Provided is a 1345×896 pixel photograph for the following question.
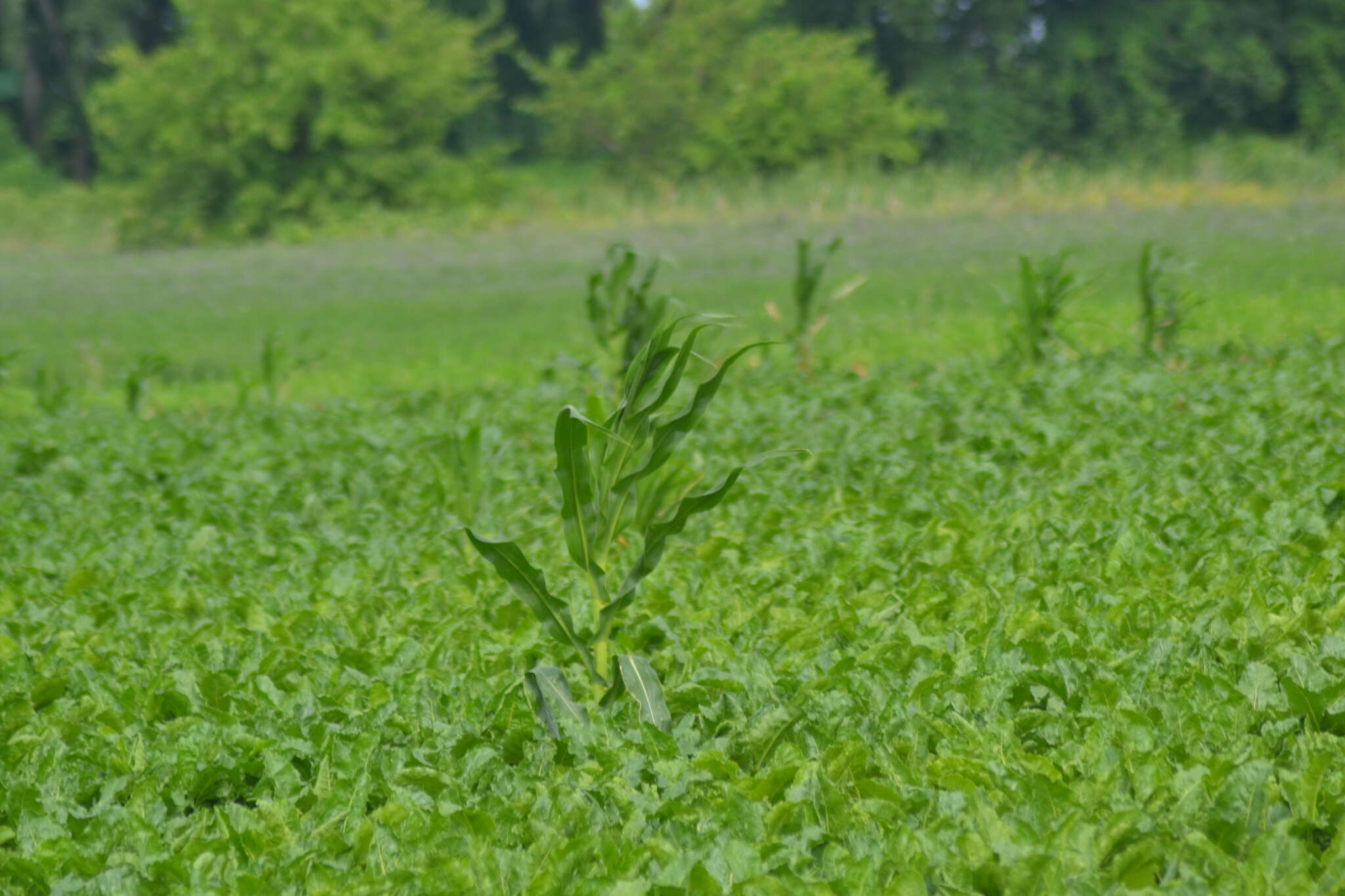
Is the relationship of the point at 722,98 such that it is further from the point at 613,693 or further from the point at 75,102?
the point at 613,693

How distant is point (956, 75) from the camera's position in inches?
1635

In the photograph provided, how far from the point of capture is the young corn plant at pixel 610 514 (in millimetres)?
3271

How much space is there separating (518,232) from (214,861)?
89.3 ft

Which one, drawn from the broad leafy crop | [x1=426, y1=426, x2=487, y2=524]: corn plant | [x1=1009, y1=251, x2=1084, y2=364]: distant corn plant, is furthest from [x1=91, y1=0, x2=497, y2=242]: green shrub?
[x1=426, y1=426, x2=487, y2=524]: corn plant

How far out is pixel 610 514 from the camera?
3.53m

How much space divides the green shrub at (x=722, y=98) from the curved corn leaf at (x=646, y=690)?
34.2 meters

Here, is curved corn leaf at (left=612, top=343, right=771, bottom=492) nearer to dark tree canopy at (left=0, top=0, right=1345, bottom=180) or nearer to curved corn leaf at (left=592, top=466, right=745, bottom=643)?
curved corn leaf at (left=592, top=466, right=745, bottom=643)

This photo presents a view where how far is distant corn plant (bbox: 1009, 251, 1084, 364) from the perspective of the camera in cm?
912

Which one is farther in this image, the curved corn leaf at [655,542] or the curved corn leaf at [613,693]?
the curved corn leaf at [613,693]

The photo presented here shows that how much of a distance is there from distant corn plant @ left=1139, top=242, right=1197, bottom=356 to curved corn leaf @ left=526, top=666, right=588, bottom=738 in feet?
23.1

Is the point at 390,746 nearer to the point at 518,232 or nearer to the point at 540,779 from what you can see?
the point at 540,779

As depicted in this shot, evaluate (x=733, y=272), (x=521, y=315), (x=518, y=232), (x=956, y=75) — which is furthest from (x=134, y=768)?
(x=956, y=75)

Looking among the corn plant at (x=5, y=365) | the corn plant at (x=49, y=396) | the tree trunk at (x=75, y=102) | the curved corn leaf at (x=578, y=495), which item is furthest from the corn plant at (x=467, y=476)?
the tree trunk at (x=75, y=102)

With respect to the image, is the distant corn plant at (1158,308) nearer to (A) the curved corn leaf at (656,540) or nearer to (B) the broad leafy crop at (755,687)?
(B) the broad leafy crop at (755,687)
